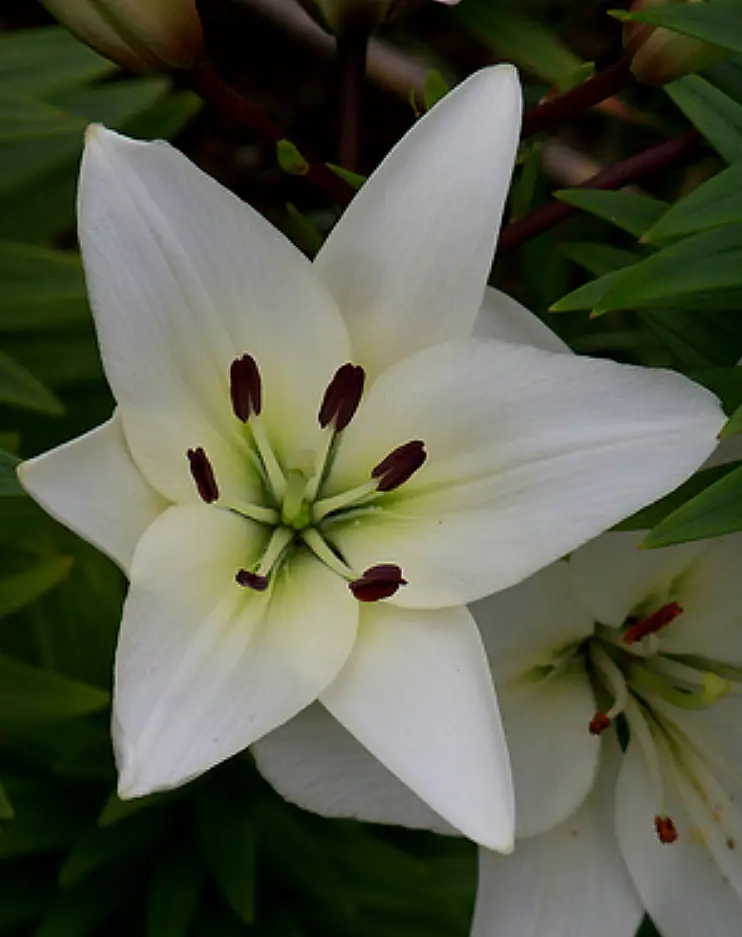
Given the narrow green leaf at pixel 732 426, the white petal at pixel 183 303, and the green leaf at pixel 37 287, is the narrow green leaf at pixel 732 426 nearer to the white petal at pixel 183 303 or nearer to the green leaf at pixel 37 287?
the white petal at pixel 183 303

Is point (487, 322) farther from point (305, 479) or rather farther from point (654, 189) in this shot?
Result: point (654, 189)

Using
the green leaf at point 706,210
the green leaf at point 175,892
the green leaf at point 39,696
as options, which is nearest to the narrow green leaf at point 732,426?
the green leaf at point 706,210

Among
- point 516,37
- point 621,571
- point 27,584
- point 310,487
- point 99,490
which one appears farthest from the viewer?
point 516,37

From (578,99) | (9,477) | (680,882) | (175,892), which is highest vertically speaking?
(578,99)

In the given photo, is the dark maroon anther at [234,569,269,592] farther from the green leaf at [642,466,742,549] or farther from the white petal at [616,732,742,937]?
the white petal at [616,732,742,937]

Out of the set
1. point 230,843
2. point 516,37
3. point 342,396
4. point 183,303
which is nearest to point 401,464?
point 342,396

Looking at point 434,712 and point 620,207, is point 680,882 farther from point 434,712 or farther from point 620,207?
point 620,207

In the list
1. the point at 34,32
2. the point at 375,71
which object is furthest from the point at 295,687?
the point at 375,71
